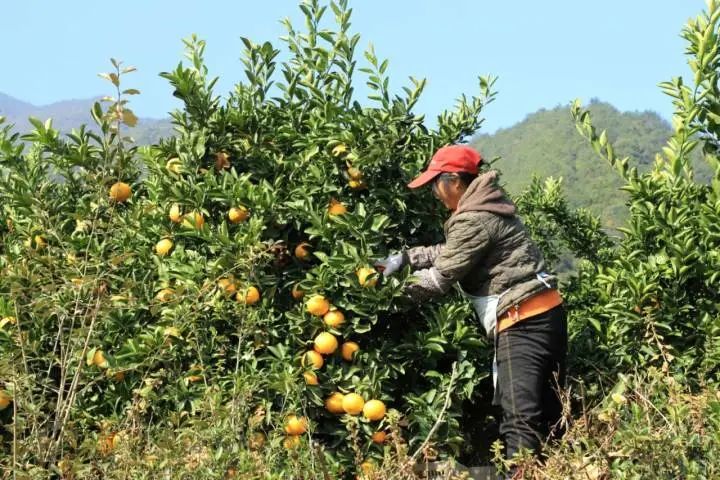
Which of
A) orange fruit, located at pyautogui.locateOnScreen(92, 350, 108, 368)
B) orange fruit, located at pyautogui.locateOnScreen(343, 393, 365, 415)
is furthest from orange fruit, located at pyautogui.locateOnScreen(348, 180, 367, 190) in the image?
orange fruit, located at pyautogui.locateOnScreen(92, 350, 108, 368)

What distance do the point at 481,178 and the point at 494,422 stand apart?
1280 millimetres

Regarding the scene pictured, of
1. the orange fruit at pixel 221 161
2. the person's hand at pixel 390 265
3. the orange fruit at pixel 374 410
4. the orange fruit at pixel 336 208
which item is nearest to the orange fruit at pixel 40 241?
the orange fruit at pixel 221 161

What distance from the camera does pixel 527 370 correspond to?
12.1 feet

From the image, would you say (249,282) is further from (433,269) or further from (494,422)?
(494,422)

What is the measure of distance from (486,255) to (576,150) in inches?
1980

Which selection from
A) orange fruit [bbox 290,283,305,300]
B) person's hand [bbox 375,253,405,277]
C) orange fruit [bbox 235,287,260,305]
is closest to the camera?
orange fruit [bbox 235,287,260,305]

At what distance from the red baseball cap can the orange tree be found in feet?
1.02

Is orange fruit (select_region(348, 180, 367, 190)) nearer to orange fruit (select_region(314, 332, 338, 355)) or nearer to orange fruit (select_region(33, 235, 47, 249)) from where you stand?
orange fruit (select_region(314, 332, 338, 355))

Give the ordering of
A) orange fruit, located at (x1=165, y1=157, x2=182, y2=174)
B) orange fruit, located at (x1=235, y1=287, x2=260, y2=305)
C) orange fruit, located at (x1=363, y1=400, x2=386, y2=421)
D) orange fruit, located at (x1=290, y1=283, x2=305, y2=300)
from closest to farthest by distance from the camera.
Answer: orange fruit, located at (x1=235, y1=287, x2=260, y2=305) < orange fruit, located at (x1=363, y1=400, x2=386, y2=421) < orange fruit, located at (x1=290, y1=283, x2=305, y2=300) < orange fruit, located at (x1=165, y1=157, x2=182, y2=174)

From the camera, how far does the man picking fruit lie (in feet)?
12.1

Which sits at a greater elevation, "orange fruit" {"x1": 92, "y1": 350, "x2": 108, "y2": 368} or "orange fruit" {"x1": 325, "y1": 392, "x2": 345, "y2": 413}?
"orange fruit" {"x1": 92, "y1": 350, "x2": 108, "y2": 368}

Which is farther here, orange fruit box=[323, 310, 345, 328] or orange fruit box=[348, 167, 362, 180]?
orange fruit box=[348, 167, 362, 180]

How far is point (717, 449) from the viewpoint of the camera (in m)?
2.79

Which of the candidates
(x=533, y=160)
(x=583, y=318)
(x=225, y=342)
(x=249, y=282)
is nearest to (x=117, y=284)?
(x=225, y=342)
